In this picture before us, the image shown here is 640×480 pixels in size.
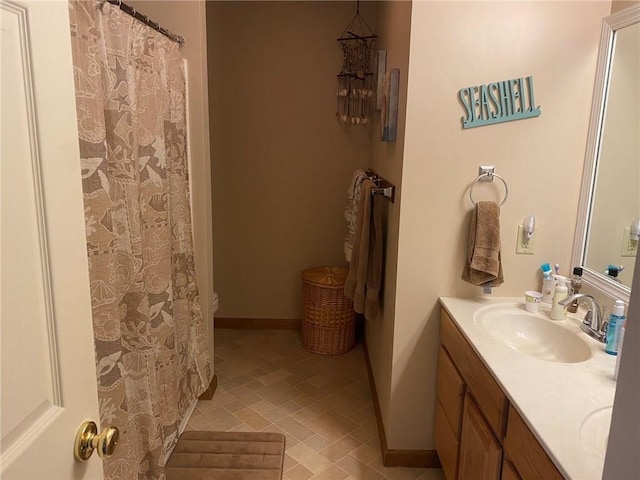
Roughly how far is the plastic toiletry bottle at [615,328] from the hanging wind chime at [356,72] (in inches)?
89.4

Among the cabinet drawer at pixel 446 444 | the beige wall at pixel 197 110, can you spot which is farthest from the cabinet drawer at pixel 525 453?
the beige wall at pixel 197 110

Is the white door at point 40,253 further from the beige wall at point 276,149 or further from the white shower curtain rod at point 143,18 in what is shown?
the beige wall at point 276,149

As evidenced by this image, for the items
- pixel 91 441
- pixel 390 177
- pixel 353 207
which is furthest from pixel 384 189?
pixel 91 441

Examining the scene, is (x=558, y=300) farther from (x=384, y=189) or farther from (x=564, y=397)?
(x=384, y=189)

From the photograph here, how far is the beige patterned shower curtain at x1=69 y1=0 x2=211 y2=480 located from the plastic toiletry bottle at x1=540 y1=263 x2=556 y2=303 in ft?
5.21

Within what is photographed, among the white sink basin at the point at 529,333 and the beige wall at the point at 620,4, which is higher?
the beige wall at the point at 620,4

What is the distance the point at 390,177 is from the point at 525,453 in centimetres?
147

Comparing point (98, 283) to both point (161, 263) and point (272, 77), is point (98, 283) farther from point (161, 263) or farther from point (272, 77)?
point (272, 77)

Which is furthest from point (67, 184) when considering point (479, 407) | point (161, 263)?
point (479, 407)

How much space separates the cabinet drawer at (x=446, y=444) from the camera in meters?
1.89

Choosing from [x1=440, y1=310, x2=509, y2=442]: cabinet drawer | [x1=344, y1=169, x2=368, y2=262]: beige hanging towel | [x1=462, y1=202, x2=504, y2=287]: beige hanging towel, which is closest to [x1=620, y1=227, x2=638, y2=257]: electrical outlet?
[x1=462, y1=202, x2=504, y2=287]: beige hanging towel

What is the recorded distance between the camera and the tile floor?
2.29 meters

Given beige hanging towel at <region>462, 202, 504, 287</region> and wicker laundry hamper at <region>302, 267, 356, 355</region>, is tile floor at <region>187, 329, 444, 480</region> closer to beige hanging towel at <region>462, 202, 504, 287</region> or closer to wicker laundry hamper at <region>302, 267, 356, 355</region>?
wicker laundry hamper at <region>302, 267, 356, 355</region>

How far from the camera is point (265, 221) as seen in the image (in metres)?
3.67
